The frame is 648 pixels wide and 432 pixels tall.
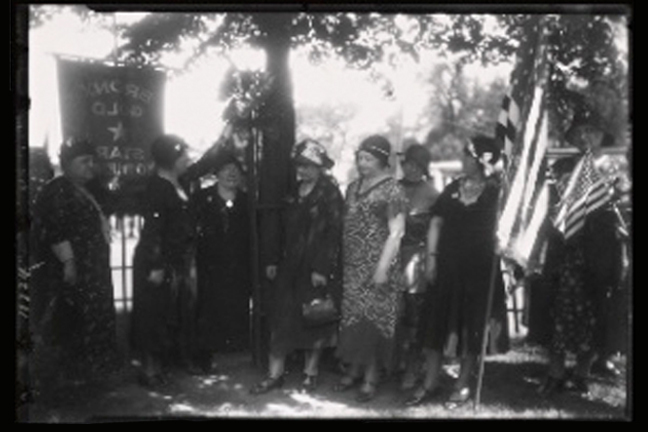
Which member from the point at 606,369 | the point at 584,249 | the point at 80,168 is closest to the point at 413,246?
the point at 584,249

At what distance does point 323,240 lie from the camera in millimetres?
5926

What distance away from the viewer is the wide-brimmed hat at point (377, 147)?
19.1 ft

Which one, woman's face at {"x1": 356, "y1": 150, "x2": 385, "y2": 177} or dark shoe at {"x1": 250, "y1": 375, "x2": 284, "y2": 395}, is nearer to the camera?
woman's face at {"x1": 356, "y1": 150, "x2": 385, "y2": 177}

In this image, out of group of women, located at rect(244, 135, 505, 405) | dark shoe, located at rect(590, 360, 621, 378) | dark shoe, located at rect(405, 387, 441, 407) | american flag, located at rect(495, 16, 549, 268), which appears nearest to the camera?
american flag, located at rect(495, 16, 549, 268)

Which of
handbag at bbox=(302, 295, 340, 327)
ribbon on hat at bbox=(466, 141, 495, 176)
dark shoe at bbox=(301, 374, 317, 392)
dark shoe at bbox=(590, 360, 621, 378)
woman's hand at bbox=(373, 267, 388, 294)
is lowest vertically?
dark shoe at bbox=(301, 374, 317, 392)

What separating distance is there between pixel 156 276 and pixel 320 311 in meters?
1.16

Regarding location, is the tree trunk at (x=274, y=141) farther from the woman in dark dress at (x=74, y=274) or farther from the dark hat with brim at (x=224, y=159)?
the woman in dark dress at (x=74, y=274)

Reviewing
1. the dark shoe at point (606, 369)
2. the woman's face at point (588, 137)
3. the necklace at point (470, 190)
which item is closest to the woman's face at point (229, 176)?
the necklace at point (470, 190)

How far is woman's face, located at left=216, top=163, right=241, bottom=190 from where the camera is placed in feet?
19.6

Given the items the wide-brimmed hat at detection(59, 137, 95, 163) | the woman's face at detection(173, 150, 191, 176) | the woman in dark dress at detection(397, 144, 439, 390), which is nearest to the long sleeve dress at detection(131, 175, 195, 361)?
the woman's face at detection(173, 150, 191, 176)

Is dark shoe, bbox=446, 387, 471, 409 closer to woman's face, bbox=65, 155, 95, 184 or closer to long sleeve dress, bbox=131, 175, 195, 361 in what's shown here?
long sleeve dress, bbox=131, 175, 195, 361

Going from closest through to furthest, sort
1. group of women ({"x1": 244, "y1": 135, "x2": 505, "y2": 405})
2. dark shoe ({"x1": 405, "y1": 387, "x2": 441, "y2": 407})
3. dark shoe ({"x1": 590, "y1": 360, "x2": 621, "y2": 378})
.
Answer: group of women ({"x1": 244, "y1": 135, "x2": 505, "y2": 405}), dark shoe ({"x1": 405, "y1": 387, "x2": 441, "y2": 407}), dark shoe ({"x1": 590, "y1": 360, "x2": 621, "y2": 378})
